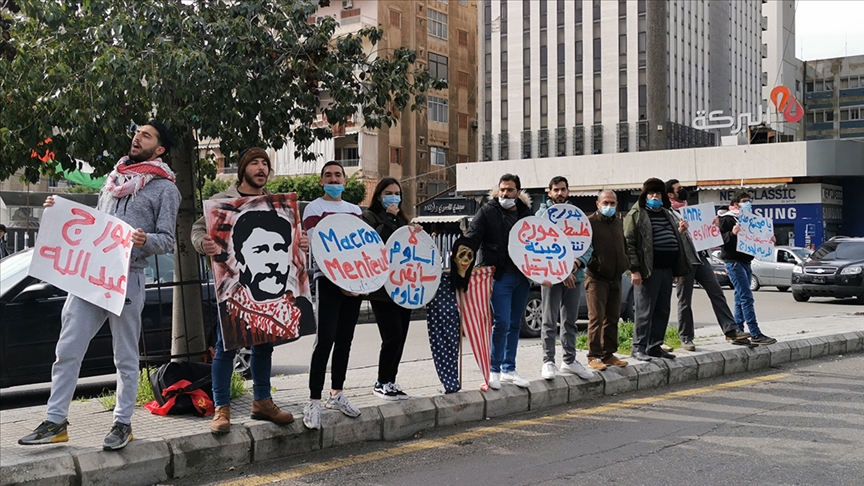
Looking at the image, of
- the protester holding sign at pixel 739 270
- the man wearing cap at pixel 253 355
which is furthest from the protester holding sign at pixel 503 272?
the protester holding sign at pixel 739 270

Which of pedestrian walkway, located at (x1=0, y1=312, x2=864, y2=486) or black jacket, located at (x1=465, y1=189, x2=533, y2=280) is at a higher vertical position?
black jacket, located at (x1=465, y1=189, x2=533, y2=280)

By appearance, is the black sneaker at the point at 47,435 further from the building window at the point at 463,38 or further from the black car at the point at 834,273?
the building window at the point at 463,38

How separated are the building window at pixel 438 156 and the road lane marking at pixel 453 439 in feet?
157

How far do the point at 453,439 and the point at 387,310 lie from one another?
114 centimetres

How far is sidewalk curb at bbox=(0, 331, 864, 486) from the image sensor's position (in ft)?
15.6

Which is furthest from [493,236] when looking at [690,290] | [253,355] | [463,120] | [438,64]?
[463,120]

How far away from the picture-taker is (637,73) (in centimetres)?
5803

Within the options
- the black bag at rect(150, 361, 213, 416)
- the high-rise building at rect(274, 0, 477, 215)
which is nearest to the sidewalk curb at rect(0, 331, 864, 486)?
the black bag at rect(150, 361, 213, 416)

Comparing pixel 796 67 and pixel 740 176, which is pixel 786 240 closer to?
pixel 740 176

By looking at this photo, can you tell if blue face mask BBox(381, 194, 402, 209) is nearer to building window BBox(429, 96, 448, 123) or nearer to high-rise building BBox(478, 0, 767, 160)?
building window BBox(429, 96, 448, 123)

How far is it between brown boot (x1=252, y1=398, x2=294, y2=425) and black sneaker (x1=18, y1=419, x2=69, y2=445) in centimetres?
125

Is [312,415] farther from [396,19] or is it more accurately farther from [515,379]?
[396,19]

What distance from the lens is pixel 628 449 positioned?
5.85 metres

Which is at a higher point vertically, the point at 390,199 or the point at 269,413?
the point at 390,199
